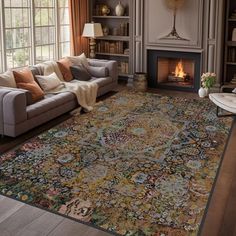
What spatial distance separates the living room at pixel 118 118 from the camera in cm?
315

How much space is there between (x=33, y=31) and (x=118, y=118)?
2.45 metres

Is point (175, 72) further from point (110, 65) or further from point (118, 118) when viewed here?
point (118, 118)

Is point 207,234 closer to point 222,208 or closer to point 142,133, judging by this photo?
point 222,208

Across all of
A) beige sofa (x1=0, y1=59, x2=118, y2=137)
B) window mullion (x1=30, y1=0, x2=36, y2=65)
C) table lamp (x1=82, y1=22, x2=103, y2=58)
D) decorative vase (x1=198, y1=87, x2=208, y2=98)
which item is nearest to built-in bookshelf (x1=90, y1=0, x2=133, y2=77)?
table lamp (x1=82, y1=22, x2=103, y2=58)

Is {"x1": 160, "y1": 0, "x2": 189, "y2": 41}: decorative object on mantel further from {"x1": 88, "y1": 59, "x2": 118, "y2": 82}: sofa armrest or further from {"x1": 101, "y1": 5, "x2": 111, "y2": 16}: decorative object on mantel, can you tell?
{"x1": 101, "y1": 5, "x2": 111, "y2": 16}: decorative object on mantel

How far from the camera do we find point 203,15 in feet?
22.7

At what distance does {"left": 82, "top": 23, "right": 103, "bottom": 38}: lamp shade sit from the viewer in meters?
7.55

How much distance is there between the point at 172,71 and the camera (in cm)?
806

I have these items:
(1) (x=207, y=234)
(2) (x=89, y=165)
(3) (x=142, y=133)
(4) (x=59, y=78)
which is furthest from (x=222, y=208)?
(4) (x=59, y=78)

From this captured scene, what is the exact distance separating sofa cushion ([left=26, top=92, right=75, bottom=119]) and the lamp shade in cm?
217

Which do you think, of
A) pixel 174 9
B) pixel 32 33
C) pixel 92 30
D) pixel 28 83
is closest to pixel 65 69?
pixel 32 33

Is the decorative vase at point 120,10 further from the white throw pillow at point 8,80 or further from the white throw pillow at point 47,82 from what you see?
the white throw pillow at point 8,80

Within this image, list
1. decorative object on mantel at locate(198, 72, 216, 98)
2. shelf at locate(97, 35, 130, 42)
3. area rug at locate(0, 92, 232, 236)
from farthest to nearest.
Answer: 1. shelf at locate(97, 35, 130, 42)
2. decorative object on mantel at locate(198, 72, 216, 98)
3. area rug at locate(0, 92, 232, 236)

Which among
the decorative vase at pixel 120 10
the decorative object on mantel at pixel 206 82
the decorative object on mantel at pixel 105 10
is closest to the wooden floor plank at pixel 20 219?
the decorative object on mantel at pixel 206 82
